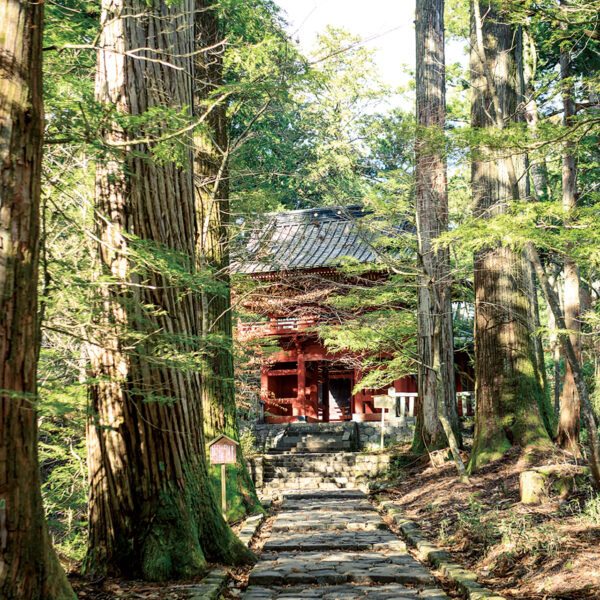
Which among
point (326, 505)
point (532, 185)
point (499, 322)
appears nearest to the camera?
point (499, 322)

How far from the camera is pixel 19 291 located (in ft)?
9.75

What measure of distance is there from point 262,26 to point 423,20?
4.38m

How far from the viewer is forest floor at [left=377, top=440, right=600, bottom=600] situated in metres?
4.56

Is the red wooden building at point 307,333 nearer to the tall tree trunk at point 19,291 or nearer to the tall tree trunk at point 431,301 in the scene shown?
the tall tree trunk at point 431,301

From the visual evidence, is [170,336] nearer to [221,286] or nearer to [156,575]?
[221,286]

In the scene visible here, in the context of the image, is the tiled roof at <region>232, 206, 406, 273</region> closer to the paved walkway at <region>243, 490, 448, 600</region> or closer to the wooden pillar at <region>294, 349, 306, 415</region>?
the wooden pillar at <region>294, 349, 306, 415</region>

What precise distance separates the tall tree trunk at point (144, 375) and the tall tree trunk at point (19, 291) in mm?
1345

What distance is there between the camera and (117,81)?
515 cm

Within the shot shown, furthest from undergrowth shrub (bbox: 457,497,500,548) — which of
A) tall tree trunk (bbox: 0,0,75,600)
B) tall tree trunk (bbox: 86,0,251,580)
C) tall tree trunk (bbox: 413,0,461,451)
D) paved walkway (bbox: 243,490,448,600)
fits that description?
tall tree trunk (bbox: 413,0,461,451)

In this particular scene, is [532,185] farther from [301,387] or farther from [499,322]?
[301,387]

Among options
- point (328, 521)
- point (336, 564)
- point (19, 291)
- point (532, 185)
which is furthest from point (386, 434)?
point (19, 291)

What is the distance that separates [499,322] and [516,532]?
472 centimetres

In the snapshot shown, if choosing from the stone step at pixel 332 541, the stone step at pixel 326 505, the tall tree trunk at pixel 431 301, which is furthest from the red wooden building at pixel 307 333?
the stone step at pixel 332 541

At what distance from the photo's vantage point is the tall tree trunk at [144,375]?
15.5 ft
